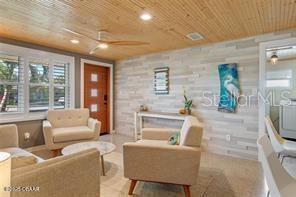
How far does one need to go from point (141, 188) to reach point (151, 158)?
573 millimetres

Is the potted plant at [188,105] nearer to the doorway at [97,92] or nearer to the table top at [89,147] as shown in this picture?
the table top at [89,147]

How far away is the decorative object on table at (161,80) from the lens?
436cm

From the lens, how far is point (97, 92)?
17.0 feet

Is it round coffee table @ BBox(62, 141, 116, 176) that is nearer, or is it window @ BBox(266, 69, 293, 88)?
round coffee table @ BBox(62, 141, 116, 176)

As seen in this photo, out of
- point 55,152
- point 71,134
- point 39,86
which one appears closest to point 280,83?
point 71,134

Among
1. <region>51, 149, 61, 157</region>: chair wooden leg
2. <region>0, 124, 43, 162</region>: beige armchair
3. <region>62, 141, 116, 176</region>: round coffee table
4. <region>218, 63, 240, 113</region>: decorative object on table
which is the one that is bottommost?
<region>51, 149, 61, 157</region>: chair wooden leg

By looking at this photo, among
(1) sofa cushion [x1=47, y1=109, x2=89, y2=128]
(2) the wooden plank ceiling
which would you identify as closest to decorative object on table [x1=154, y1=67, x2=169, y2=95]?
(2) the wooden plank ceiling

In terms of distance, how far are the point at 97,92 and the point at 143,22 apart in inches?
121

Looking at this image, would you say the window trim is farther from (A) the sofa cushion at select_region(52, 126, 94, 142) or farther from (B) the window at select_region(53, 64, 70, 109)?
(A) the sofa cushion at select_region(52, 126, 94, 142)

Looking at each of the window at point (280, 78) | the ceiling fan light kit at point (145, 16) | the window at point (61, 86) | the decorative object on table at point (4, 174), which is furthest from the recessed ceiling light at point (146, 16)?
the window at point (280, 78)

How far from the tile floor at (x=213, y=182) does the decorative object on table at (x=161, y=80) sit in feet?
6.22

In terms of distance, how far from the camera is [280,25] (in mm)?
2752

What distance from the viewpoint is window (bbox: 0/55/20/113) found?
341cm

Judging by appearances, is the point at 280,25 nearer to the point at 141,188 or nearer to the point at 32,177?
the point at 141,188
